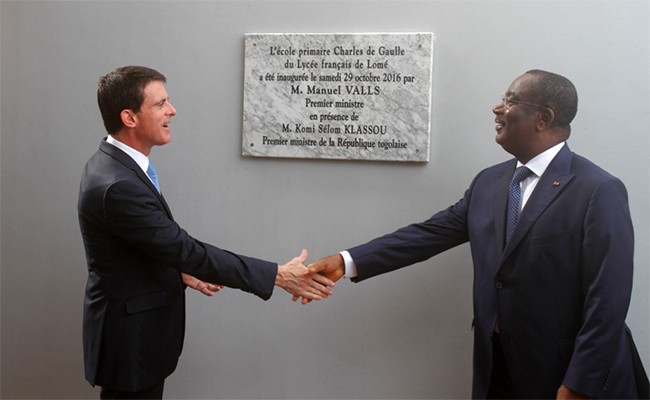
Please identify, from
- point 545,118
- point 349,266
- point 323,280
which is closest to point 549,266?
point 545,118

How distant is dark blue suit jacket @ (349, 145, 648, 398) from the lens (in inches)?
80.2

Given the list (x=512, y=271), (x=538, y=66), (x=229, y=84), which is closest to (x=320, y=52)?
(x=229, y=84)

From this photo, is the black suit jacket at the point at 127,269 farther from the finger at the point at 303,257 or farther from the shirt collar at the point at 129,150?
the finger at the point at 303,257

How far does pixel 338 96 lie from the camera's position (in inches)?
116

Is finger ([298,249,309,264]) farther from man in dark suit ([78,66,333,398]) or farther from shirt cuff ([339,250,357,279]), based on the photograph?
Result: man in dark suit ([78,66,333,398])

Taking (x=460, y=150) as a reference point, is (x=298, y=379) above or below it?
below

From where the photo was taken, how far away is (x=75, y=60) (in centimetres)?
321

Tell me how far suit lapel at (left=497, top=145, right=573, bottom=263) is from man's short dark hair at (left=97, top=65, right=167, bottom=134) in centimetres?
138

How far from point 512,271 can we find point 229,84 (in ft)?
5.13

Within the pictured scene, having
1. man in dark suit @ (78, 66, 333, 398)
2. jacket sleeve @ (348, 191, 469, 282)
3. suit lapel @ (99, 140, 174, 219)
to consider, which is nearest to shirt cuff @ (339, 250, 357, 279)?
jacket sleeve @ (348, 191, 469, 282)

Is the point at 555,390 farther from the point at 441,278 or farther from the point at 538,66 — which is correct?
the point at 538,66

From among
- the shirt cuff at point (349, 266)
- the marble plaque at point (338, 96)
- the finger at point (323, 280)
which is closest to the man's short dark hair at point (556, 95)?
the marble plaque at point (338, 96)

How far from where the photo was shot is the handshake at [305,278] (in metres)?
2.66

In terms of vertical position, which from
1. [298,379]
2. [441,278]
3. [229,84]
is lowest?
[298,379]
